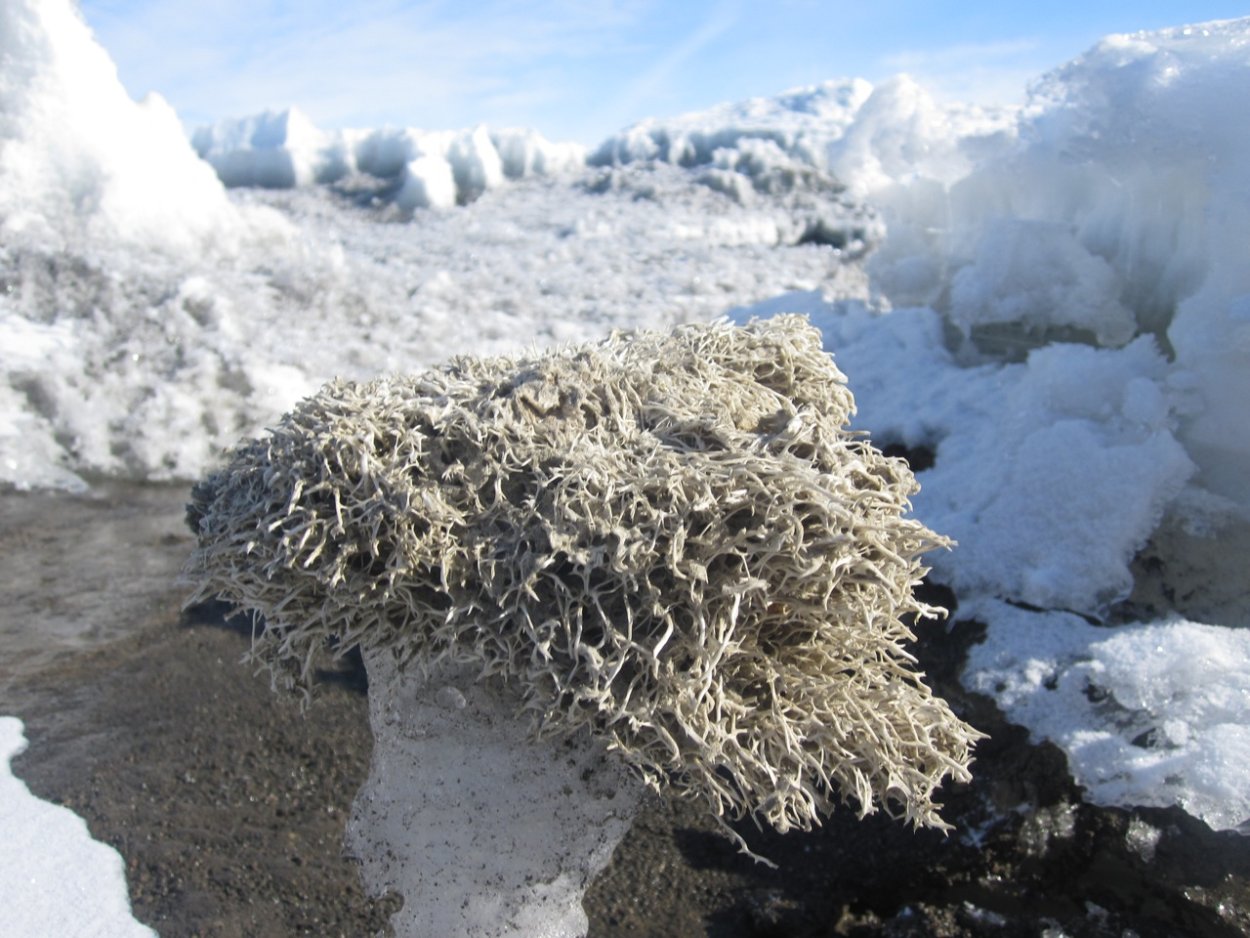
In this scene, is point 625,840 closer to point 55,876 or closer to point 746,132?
point 55,876

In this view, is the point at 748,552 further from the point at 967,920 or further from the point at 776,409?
the point at 967,920

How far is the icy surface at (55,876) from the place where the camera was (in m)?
2.48

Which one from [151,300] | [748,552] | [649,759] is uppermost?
[748,552]

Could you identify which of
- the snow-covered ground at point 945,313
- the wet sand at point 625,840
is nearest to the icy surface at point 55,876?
the wet sand at point 625,840

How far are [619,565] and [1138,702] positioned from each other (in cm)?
227

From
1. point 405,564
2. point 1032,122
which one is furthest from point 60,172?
point 405,564

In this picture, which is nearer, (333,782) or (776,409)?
(776,409)

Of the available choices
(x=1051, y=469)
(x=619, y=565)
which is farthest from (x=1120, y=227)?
(x=619, y=565)

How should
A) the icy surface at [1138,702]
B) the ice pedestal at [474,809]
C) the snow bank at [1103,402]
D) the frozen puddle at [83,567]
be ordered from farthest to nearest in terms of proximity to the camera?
the frozen puddle at [83,567] < the snow bank at [1103,402] < the icy surface at [1138,702] < the ice pedestal at [474,809]

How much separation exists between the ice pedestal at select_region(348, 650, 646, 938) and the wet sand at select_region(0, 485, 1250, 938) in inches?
9.1

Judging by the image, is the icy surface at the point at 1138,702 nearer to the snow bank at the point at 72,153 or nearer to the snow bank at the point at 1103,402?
the snow bank at the point at 1103,402

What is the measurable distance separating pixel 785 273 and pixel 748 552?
25.8ft

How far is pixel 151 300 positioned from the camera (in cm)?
650

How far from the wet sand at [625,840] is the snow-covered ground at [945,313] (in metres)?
0.18
